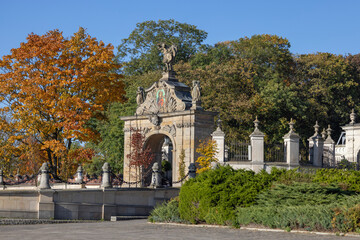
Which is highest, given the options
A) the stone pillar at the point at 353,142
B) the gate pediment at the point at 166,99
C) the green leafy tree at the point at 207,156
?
the gate pediment at the point at 166,99

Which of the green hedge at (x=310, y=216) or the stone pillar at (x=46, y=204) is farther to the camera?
Answer: the stone pillar at (x=46, y=204)

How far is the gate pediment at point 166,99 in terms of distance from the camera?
34.0 m

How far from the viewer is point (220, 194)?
1994 centimetres

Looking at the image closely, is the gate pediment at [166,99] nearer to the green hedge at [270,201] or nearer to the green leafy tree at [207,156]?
the green leafy tree at [207,156]

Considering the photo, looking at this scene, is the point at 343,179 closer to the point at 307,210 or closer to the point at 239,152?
the point at 307,210

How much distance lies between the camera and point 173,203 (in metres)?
22.2

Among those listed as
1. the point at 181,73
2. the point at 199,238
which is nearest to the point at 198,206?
the point at 199,238

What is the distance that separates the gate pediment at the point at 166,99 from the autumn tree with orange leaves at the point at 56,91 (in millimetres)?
5488

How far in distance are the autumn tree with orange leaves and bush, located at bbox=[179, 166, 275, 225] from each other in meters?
19.1

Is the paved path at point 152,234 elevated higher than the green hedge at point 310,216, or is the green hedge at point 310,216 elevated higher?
the green hedge at point 310,216

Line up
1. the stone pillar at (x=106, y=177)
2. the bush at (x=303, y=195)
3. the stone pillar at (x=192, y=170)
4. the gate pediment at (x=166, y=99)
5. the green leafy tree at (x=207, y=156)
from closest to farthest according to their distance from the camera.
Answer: the bush at (x=303, y=195) < the stone pillar at (x=106, y=177) < the stone pillar at (x=192, y=170) < the green leafy tree at (x=207, y=156) < the gate pediment at (x=166, y=99)

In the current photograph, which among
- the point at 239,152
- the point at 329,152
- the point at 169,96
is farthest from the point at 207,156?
the point at 329,152

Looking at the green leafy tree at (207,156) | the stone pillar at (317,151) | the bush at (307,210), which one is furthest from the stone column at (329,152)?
the bush at (307,210)

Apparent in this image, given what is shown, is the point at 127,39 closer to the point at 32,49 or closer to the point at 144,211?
the point at 32,49
